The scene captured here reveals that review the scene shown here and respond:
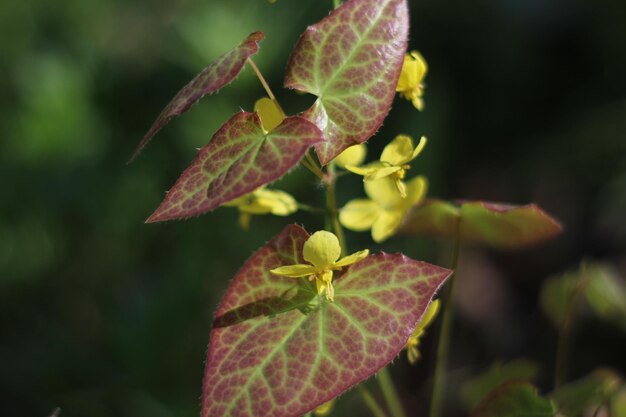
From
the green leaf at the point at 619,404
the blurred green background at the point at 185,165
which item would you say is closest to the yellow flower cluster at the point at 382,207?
the green leaf at the point at 619,404

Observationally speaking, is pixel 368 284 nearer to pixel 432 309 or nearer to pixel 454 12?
pixel 432 309

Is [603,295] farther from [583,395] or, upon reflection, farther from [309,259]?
[309,259]

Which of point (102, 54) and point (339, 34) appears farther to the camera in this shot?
point (102, 54)

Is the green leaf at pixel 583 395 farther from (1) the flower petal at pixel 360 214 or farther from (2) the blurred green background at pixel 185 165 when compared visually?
(2) the blurred green background at pixel 185 165

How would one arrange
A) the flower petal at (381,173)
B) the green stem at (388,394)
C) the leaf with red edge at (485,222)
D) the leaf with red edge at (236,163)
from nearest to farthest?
the leaf with red edge at (236,163), the flower petal at (381,173), the leaf with red edge at (485,222), the green stem at (388,394)

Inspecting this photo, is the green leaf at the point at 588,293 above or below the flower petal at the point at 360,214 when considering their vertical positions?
below

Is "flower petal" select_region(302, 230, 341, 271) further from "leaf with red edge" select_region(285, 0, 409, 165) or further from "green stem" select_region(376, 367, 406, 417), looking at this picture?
"green stem" select_region(376, 367, 406, 417)

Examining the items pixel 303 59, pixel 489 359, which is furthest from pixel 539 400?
pixel 489 359
